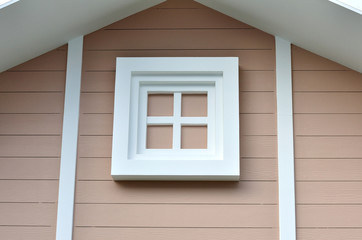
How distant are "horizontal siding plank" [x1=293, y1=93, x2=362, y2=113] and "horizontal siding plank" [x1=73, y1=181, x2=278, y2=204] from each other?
452 mm

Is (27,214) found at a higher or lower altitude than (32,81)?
lower

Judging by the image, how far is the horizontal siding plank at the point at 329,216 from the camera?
274 cm

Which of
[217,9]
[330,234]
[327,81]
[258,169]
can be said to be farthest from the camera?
[217,9]

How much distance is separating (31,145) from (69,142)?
209 mm

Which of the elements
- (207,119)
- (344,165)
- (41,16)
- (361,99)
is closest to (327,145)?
(344,165)

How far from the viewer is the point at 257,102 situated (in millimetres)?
2922

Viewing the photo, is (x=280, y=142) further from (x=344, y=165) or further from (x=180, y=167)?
(x=180, y=167)

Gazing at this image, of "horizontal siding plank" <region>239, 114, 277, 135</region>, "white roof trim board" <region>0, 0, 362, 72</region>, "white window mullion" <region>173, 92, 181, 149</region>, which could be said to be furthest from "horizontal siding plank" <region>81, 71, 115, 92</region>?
"horizontal siding plank" <region>239, 114, 277, 135</region>

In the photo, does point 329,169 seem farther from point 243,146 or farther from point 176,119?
point 176,119

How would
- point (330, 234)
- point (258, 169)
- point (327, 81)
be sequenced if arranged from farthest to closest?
point (327, 81), point (258, 169), point (330, 234)

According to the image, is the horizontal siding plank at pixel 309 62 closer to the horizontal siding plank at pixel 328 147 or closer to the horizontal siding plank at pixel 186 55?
the horizontal siding plank at pixel 186 55

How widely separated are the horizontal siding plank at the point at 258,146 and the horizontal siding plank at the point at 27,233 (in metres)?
1.08

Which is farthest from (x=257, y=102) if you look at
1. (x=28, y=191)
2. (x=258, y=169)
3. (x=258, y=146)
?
(x=28, y=191)

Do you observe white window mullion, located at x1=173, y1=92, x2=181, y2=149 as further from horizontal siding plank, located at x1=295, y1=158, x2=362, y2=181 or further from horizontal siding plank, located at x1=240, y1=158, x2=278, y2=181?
horizontal siding plank, located at x1=295, y1=158, x2=362, y2=181
